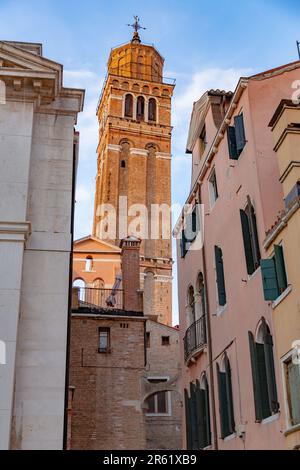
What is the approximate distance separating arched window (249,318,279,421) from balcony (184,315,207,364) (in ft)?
13.8

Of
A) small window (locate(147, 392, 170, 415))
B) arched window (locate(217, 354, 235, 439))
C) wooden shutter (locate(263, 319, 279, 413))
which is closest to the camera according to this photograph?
wooden shutter (locate(263, 319, 279, 413))

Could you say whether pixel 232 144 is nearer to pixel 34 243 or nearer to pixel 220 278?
pixel 220 278

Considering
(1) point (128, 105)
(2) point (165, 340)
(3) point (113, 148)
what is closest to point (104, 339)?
(2) point (165, 340)

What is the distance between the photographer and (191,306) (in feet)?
66.0

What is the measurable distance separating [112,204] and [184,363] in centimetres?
4542

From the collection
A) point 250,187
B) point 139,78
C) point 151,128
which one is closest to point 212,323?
point 250,187

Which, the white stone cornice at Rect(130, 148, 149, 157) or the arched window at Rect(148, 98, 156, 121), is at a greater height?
the arched window at Rect(148, 98, 156, 121)

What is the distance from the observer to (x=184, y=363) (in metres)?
20.0

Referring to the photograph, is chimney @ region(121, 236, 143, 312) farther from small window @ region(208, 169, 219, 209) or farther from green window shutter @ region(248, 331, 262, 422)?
green window shutter @ region(248, 331, 262, 422)

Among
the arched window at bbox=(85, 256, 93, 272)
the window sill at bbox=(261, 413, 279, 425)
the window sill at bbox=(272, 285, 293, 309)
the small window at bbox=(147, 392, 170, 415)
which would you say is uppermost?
the arched window at bbox=(85, 256, 93, 272)

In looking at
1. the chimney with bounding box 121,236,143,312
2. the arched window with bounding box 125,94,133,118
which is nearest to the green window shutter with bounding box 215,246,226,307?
the chimney with bounding box 121,236,143,312

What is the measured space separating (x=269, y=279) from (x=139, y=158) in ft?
181

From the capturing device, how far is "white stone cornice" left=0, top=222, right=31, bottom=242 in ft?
41.7

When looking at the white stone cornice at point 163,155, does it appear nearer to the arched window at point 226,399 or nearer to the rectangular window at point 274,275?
the arched window at point 226,399
